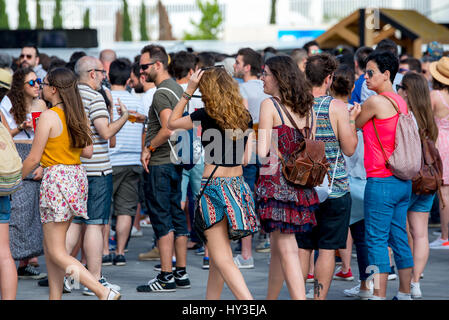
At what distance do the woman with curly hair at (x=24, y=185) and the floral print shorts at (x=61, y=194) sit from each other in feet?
4.10

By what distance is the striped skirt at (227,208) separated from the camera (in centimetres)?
486

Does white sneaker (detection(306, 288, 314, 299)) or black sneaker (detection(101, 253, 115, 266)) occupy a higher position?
white sneaker (detection(306, 288, 314, 299))

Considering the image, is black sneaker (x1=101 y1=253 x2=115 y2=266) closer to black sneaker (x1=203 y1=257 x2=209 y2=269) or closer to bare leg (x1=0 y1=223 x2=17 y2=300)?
black sneaker (x1=203 y1=257 x2=209 y2=269)

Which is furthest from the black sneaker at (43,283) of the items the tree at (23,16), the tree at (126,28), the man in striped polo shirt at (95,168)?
the tree at (126,28)

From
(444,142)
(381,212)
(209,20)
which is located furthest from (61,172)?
(209,20)

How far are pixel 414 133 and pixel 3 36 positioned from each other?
776 inches

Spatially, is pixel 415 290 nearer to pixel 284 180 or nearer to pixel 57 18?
pixel 284 180

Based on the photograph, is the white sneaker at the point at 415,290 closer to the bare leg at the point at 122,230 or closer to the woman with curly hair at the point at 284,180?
the woman with curly hair at the point at 284,180

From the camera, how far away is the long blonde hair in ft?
16.1

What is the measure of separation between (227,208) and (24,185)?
8.51ft

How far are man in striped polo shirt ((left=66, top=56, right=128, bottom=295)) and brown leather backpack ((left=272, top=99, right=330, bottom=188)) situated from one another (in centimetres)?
182

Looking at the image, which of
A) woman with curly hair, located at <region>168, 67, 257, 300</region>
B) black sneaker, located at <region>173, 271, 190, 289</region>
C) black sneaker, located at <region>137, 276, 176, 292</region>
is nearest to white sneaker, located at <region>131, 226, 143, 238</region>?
black sneaker, located at <region>173, 271, 190, 289</region>
